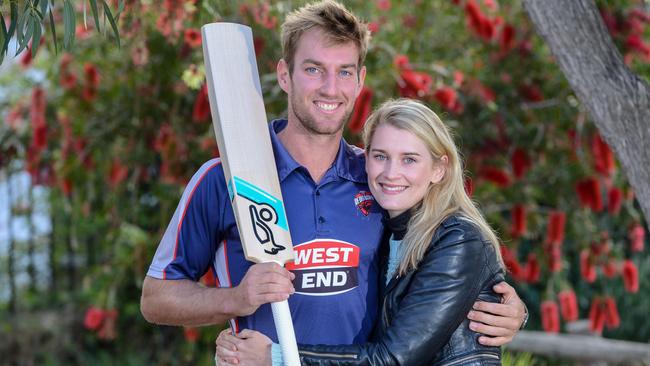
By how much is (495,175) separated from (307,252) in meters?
2.73

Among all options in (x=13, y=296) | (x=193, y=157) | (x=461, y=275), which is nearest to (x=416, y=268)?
(x=461, y=275)

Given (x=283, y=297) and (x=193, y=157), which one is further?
(x=193, y=157)

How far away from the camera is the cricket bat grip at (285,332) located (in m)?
2.37

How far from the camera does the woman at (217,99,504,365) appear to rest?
2352 millimetres

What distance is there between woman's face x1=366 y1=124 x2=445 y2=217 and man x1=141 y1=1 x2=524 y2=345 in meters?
0.12

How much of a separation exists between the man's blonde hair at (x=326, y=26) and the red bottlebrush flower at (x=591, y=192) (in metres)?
2.77

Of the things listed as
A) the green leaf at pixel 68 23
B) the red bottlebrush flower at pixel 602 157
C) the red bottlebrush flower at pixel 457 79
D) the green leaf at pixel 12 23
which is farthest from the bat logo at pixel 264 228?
the red bottlebrush flower at pixel 602 157

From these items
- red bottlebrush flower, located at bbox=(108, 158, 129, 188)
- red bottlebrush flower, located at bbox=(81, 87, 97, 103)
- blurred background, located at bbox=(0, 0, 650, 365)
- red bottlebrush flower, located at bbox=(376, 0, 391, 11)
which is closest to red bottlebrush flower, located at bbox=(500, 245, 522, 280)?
blurred background, located at bbox=(0, 0, 650, 365)

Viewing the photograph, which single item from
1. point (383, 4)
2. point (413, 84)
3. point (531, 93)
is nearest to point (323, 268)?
point (413, 84)

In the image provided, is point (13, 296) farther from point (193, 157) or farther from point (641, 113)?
point (641, 113)

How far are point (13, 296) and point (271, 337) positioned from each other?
5.46 m

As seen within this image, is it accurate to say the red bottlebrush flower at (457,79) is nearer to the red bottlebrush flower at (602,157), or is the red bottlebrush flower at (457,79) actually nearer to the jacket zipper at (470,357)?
the red bottlebrush flower at (602,157)

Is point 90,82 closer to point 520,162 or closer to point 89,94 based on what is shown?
point 89,94

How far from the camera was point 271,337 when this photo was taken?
2.55 meters
